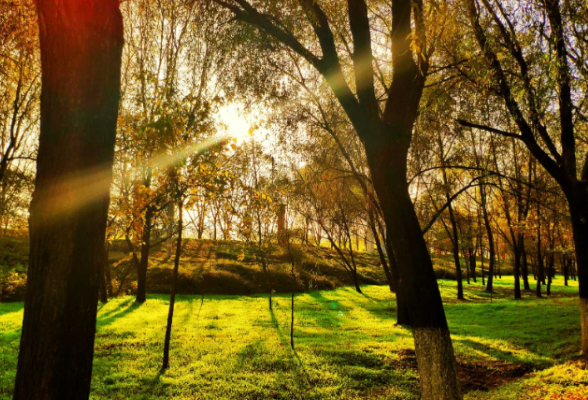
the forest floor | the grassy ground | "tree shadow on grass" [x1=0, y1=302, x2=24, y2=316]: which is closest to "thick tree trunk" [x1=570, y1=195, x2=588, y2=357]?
the forest floor

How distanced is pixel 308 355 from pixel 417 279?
5.65 meters

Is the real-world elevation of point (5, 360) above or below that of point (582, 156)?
below

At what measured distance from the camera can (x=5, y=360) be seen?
8055mm

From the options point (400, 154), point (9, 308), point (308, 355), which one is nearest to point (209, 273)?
point (9, 308)

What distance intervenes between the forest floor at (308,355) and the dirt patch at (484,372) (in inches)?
1.0

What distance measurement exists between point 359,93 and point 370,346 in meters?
7.99

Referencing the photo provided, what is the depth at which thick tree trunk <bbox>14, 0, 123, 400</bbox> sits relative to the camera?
Answer: 2.43m

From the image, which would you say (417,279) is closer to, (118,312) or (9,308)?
(118,312)

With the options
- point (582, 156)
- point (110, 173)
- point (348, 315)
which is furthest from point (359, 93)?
point (582, 156)

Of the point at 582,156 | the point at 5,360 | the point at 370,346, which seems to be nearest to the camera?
the point at 5,360

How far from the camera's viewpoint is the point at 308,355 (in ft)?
30.8

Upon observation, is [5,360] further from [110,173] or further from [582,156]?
[582,156]

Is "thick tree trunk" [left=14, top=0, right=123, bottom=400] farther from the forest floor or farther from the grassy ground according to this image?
the grassy ground

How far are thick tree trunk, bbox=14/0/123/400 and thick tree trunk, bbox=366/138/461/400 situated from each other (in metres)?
3.93
